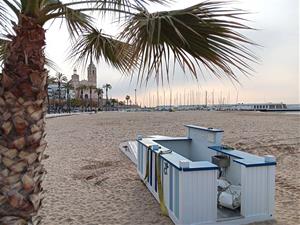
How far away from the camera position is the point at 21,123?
2.38m

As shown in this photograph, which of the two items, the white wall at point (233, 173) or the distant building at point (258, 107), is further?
the distant building at point (258, 107)

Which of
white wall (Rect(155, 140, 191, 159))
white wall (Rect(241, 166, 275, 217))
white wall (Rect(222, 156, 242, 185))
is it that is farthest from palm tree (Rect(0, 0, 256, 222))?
white wall (Rect(155, 140, 191, 159))

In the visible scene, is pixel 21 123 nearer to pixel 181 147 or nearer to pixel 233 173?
pixel 233 173

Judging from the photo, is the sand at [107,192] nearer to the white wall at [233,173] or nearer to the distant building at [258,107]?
the white wall at [233,173]

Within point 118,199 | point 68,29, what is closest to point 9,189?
point 68,29

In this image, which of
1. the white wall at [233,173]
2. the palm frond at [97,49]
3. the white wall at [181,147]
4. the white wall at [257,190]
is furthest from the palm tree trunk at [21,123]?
the white wall at [181,147]

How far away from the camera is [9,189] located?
241 cm

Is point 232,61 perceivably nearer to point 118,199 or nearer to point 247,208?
point 247,208

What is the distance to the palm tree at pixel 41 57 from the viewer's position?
7.77 ft

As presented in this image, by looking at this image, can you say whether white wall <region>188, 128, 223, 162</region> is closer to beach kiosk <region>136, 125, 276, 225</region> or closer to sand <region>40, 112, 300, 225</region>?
beach kiosk <region>136, 125, 276, 225</region>

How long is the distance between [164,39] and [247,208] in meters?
3.24

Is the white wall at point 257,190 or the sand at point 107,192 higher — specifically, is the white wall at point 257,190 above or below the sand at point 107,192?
above

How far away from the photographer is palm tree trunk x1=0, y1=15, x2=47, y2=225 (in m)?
2.38

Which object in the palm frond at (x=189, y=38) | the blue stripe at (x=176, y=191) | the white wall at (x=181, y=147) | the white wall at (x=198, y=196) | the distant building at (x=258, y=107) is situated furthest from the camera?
the distant building at (x=258, y=107)
